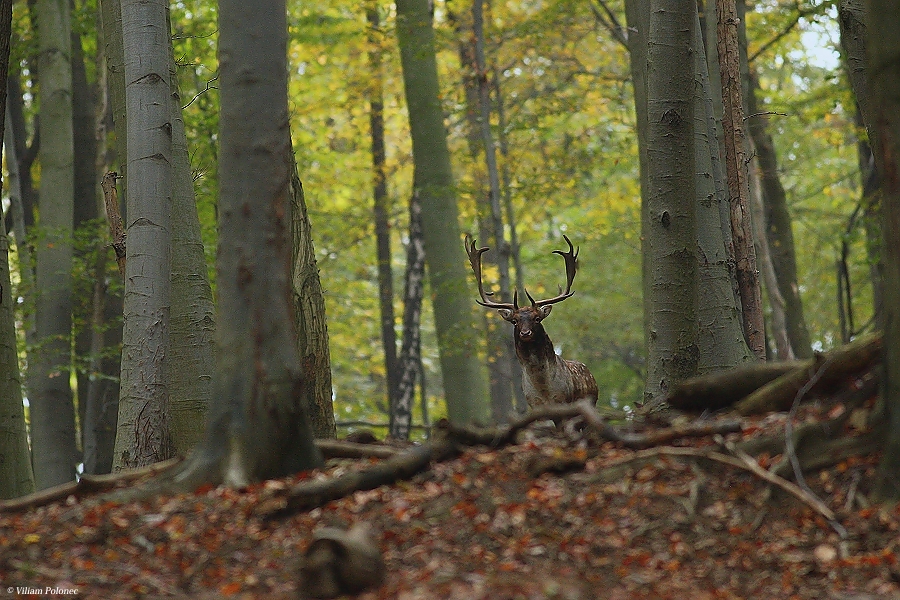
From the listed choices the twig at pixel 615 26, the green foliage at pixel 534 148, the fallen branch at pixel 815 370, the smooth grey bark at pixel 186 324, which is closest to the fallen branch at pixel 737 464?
the fallen branch at pixel 815 370

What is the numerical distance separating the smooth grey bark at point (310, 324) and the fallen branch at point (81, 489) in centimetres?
257

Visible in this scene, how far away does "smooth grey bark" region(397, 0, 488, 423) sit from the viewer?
58.9 ft

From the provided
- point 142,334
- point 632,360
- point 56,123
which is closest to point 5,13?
point 142,334

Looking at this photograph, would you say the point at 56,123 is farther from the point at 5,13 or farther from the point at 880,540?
the point at 880,540

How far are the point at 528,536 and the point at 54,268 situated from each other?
11.7m

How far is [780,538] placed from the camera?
5.06m

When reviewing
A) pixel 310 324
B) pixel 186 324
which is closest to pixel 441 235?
pixel 186 324

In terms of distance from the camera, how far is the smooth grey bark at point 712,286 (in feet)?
31.2

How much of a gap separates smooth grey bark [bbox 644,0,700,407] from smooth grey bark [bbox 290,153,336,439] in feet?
9.60

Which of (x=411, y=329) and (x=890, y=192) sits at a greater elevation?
(x=411, y=329)

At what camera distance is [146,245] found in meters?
8.43

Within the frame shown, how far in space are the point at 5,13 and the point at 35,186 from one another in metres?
15.6

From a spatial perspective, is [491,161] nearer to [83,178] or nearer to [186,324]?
[83,178]

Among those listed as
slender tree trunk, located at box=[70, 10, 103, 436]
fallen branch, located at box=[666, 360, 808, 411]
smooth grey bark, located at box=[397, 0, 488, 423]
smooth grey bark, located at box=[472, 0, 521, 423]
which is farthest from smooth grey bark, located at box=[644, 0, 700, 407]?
slender tree trunk, located at box=[70, 10, 103, 436]
